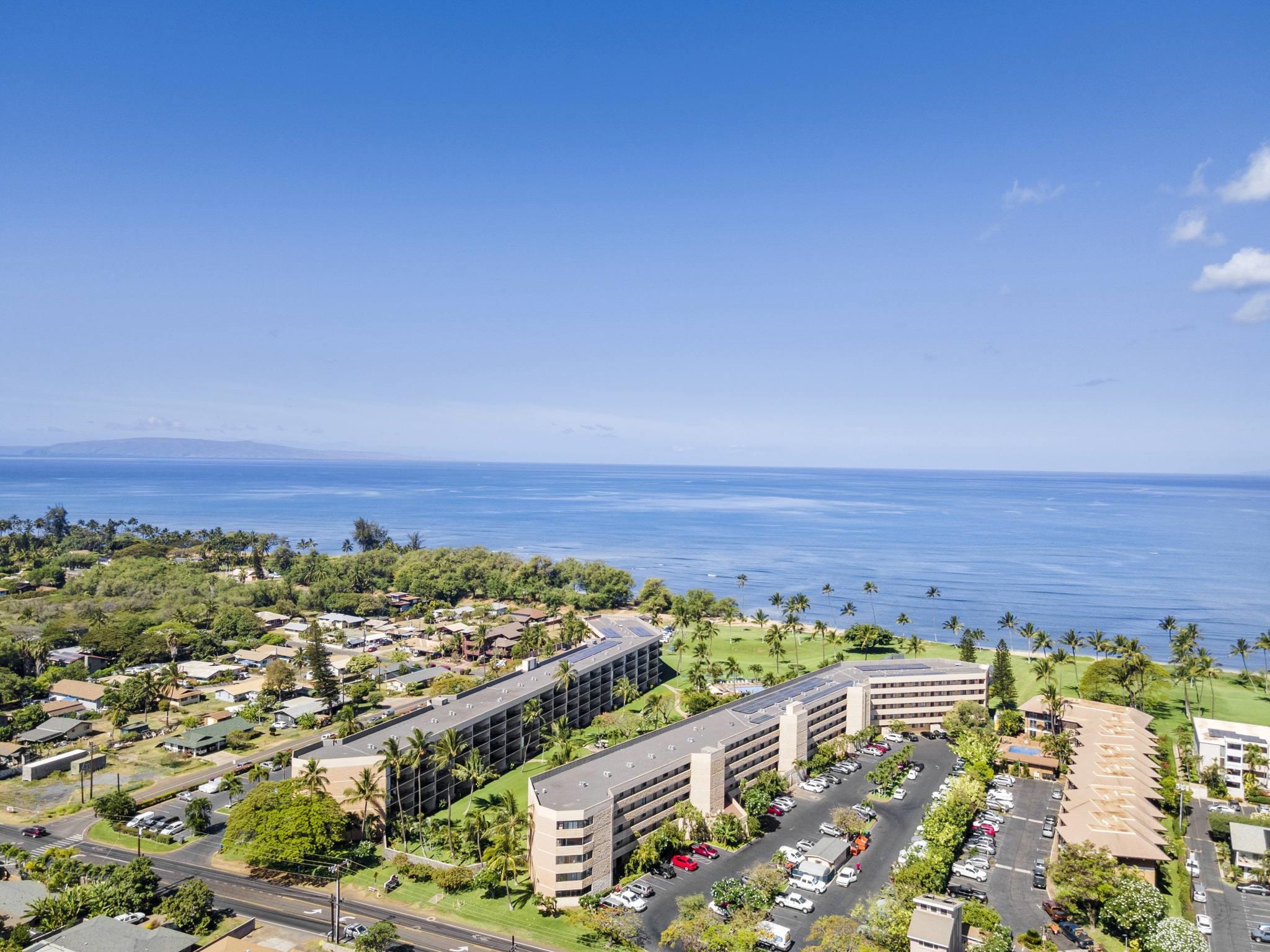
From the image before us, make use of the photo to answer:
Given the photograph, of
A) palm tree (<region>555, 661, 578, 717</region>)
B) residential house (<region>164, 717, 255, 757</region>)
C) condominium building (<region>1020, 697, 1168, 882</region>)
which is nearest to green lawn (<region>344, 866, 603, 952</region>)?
palm tree (<region>555, 661, 578, 717</region>)

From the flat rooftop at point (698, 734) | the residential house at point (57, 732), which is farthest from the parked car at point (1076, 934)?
the residential house at point (57, 732)

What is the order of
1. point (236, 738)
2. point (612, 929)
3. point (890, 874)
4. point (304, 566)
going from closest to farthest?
point (612, 929)
point (890, 874)
point (236, 738)
point (304, 566)

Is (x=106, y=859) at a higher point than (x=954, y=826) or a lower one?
lower

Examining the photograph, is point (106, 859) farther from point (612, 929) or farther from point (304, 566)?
point (304, 566)

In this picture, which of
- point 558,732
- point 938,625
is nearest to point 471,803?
point 558,732

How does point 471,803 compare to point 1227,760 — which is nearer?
point 471,803
